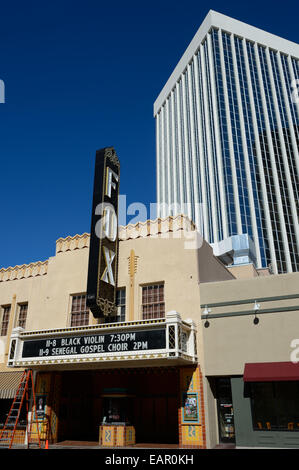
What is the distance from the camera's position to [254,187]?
78.2m

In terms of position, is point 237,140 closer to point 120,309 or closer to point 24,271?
point 24,271

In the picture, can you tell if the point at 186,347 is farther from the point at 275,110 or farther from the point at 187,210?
the point at 275,110

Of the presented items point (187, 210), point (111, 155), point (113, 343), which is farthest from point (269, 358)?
point (187, 210)

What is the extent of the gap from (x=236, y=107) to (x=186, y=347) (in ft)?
254

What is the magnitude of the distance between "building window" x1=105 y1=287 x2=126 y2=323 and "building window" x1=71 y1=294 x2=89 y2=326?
4.27 feet

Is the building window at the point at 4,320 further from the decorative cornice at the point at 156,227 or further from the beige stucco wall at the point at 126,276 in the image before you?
the decorative cornice at the point at 156,227

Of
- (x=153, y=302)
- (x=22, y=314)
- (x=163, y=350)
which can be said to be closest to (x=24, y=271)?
(x=22, y=314)

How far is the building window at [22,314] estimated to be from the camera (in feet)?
71.4

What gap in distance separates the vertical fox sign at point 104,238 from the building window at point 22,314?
6760 millimetres

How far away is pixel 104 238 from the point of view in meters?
17.9

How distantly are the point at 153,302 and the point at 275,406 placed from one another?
6467 millimetres

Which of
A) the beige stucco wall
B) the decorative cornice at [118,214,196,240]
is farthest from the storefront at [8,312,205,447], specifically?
the decorative cornice at [118,214,196,240]

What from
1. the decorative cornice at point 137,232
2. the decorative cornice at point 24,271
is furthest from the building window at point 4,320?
the decorative cornice at point 137,232

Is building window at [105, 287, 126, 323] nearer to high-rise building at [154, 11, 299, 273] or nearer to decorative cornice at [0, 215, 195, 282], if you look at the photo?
decorative cornice at [0, 215, 195, 282]
